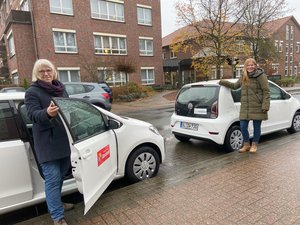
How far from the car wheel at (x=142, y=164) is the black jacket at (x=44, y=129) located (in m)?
1.32

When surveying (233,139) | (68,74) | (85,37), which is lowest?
(233,139)

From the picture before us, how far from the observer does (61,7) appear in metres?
20.3

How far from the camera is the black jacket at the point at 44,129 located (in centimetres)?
229

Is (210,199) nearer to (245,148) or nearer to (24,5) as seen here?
(245,148)

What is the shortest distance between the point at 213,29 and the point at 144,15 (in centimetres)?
839

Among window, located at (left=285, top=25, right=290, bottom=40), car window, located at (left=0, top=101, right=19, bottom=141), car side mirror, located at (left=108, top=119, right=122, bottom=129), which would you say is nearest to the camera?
car window, located at (left=0, top=101, right=19, bottom=141)

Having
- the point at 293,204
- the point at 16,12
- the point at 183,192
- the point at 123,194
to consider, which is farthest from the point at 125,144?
the point at 16,12

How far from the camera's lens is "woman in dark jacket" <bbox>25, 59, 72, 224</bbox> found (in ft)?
7.56

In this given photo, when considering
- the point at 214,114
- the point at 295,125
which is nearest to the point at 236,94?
the point at 214,114

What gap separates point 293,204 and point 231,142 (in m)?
2.33

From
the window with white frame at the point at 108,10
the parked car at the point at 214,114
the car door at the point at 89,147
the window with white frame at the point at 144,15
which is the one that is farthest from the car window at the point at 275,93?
the window with white frame at the point at 144,15

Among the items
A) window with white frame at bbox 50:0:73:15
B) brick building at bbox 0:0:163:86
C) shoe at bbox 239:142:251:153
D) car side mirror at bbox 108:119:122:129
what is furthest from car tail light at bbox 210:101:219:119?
window with white frame at bbox 50:0:73:15

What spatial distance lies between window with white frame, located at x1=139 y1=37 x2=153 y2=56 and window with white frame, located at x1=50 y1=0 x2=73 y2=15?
751 centimetres

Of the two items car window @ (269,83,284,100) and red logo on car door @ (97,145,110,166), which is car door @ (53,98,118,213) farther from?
car window @ (269,83,284,100)
